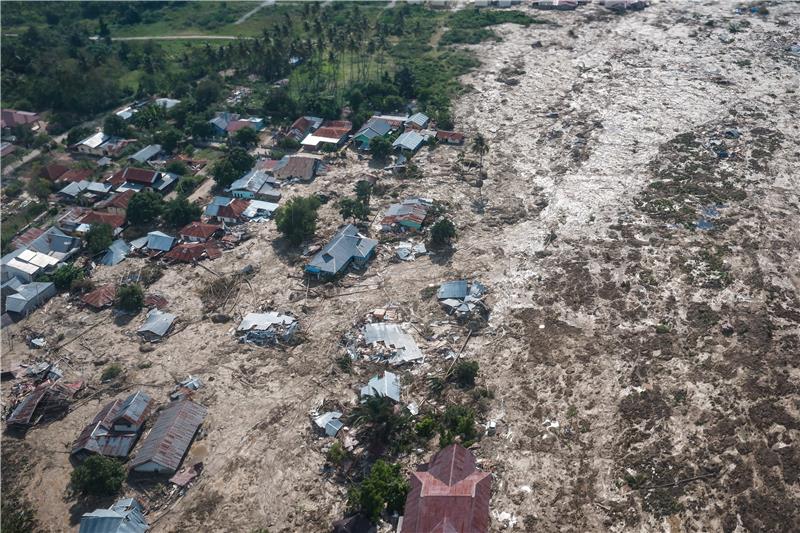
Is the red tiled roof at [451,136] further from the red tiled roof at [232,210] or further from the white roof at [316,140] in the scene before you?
the red tiled roof at [232,210]

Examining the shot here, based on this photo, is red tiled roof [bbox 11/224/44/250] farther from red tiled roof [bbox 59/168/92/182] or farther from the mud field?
red tiled roof [bbox 59/168/92/182]

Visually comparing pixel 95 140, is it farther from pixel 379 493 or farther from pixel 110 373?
pixel 379 493

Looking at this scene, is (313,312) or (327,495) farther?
(313,312)

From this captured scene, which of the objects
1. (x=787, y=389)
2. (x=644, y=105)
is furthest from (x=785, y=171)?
(x=787, y=389)

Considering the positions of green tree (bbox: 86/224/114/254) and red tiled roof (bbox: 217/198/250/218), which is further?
red tiled roof (bbox: 217/198/250/218)

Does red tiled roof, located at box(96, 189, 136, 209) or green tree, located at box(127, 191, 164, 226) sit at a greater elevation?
green tree, located at box(127, 191, 164, 226)

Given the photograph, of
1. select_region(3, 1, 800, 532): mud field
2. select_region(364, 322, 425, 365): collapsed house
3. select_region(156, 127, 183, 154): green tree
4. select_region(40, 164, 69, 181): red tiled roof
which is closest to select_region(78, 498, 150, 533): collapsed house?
select_region(3, 1, 800, 532): mud field

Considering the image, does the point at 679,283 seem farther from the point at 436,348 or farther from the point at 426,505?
the point at 426,505
